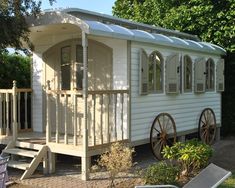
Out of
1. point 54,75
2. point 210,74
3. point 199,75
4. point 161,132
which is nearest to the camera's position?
point 161,132

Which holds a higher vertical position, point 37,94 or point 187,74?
point 187,74

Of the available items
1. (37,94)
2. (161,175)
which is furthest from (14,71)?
(161,175)

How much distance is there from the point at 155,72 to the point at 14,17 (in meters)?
3.55

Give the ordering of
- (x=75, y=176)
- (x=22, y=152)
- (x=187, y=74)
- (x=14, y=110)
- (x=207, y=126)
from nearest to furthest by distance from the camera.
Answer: (x=75, y=176) < (x=22, y=152) < (x=14, y=110) < (x=187, y=74) < (x=207, y=126)

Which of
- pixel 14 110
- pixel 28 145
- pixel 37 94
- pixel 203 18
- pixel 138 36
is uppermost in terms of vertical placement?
pixel 203 18

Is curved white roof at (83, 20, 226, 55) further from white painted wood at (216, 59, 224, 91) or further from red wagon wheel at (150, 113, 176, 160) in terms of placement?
red wagon wheel at (150, 113, 176, 160)

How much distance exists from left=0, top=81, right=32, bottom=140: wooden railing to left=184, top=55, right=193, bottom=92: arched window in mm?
4167

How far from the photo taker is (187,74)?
1268cm

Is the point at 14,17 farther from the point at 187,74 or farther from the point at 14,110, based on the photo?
the point at 187,74

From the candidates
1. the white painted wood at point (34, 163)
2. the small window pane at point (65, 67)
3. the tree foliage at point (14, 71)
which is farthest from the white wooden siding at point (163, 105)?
the tree foliage at point (14, 71)

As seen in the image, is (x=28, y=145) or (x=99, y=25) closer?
(x=99, y=25)

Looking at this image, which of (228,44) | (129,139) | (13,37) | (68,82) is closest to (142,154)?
(129,139)

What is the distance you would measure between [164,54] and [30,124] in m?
3.87

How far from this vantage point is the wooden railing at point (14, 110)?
10.2 m
